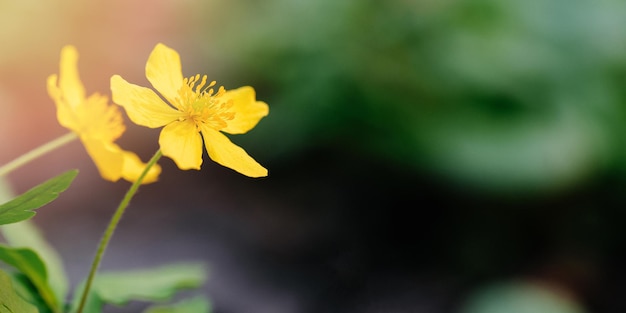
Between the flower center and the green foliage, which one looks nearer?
the flower center

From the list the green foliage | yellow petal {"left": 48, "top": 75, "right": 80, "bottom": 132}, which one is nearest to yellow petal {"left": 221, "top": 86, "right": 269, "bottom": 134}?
yellow petal {"left": 48, "top": 75, "right": 80, "bottom": 132}

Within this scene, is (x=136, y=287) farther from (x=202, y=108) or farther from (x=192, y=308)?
(x=202, y=108)

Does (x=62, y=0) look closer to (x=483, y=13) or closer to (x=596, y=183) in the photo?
(x=483, y=13)

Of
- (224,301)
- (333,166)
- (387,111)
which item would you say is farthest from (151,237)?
(387,111)

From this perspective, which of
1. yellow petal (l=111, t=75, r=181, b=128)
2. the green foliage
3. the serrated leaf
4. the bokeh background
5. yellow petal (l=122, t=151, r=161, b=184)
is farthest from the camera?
the bokeh background

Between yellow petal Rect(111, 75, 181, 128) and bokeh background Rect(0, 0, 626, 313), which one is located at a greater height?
bokeh background Rect(0, 0, 626, 313)

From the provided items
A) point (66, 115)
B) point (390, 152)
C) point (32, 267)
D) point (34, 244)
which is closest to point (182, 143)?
point (66, 115)

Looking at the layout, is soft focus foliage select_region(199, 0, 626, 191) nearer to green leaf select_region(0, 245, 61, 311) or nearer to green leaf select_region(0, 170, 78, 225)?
green leaf select_region(0, 245, 61, 311)
